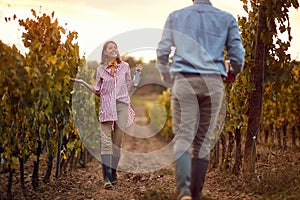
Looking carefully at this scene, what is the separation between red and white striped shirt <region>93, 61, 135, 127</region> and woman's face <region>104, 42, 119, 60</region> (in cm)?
13

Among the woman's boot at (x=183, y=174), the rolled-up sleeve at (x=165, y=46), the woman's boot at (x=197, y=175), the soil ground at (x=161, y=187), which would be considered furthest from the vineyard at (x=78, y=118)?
the rolled-up sleeve at (x=165, y=46)

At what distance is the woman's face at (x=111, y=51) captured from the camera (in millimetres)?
6566

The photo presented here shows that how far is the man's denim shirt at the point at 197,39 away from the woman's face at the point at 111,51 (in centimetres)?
217

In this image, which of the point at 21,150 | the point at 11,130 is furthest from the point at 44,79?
the point at 21,150

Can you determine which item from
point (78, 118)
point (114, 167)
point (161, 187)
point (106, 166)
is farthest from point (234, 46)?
point (78, 118)

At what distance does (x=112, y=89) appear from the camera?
257 inches

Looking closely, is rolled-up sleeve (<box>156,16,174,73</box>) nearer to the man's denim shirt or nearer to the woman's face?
the man's denim shirt

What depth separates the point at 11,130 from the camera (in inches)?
217

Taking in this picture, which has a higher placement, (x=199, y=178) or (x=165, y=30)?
(x=165, y=30)

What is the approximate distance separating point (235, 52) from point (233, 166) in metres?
3.12

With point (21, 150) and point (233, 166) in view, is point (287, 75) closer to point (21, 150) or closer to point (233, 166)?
point (233, 166)

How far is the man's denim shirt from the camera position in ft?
14.3

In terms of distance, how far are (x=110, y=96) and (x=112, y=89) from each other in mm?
88

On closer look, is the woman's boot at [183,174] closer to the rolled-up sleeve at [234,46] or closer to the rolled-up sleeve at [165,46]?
the rolled-up sleeve at [165,46]
